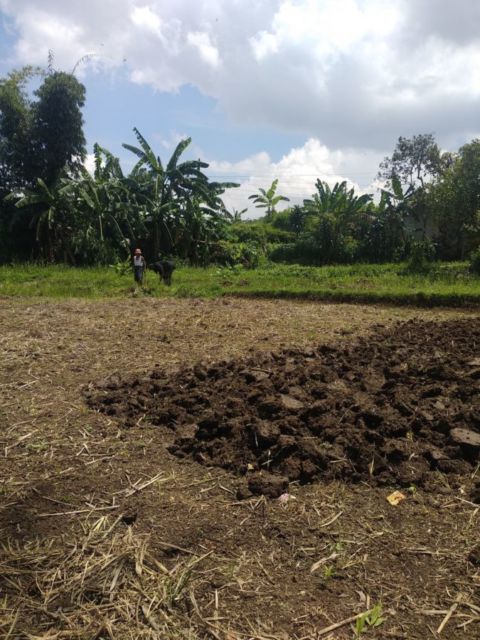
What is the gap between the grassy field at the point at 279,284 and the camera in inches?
495

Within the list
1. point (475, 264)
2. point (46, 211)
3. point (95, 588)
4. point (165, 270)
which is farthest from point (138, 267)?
point (95, 588)

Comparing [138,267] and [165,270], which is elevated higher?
[138,267]

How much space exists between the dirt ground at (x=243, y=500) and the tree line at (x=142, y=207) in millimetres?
15650

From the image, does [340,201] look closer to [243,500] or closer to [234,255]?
[234,255]

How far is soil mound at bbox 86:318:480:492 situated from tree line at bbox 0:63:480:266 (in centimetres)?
1520

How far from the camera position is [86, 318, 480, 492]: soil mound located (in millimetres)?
3260

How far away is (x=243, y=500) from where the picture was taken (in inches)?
117

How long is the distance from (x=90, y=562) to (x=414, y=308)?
34.2 ft

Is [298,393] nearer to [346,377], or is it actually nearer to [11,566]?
[346,377]

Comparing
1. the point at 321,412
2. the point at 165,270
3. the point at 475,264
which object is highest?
the point at 475,264

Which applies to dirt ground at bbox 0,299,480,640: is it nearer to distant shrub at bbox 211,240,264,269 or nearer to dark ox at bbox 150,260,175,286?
dark ox at bbox 150,260,175,286

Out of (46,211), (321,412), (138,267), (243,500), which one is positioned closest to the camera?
(243,500)

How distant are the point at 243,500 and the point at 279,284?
40.5 feet

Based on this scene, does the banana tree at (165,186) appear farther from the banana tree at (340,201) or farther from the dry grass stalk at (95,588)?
the dry grass stalk at (95,588)
